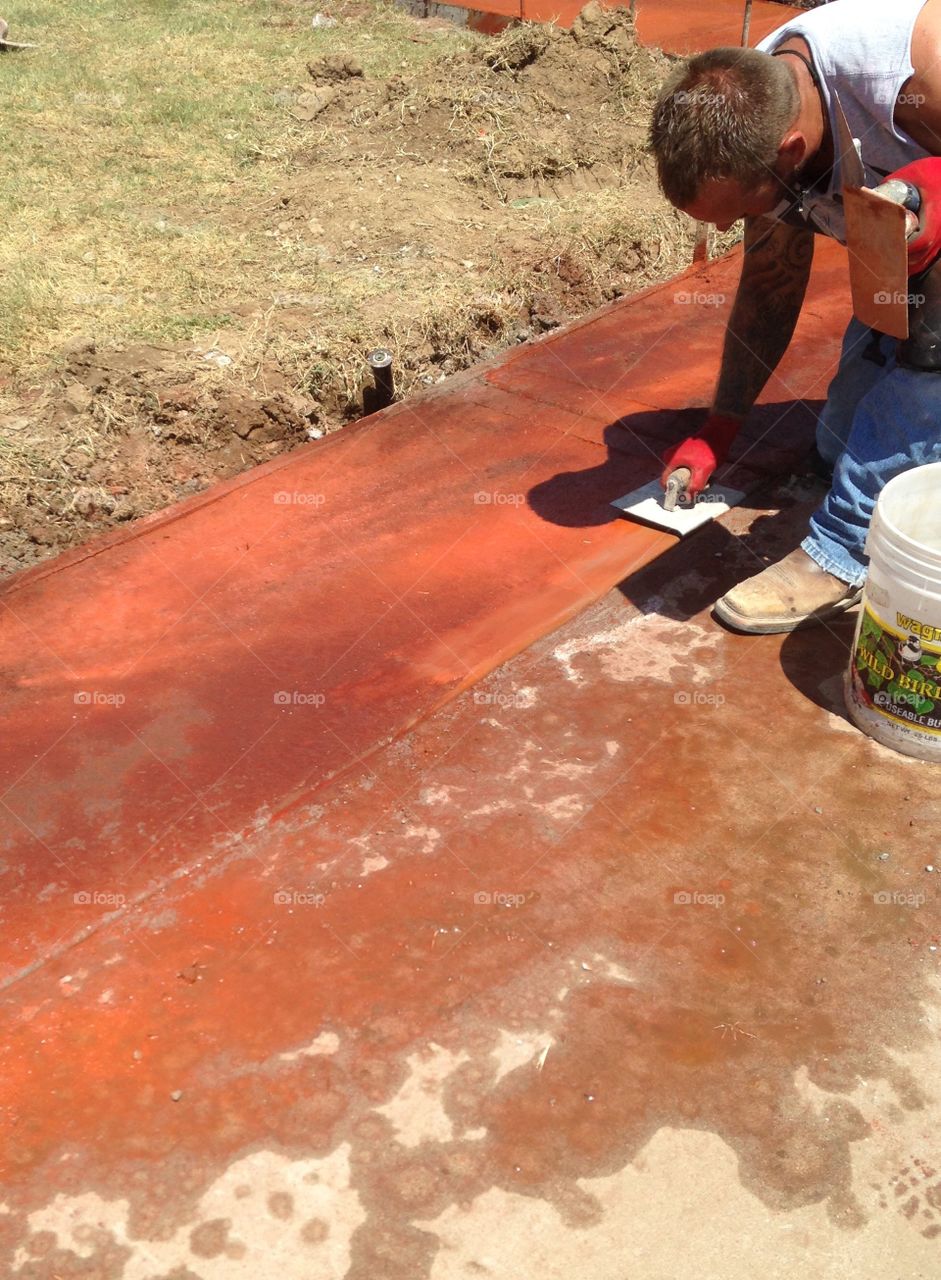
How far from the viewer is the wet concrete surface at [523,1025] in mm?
1689

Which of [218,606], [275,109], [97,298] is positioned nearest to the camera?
[218,606]

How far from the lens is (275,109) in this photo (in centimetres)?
741

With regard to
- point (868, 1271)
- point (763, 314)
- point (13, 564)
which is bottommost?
point (13, 564)

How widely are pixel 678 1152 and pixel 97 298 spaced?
421 centimetres

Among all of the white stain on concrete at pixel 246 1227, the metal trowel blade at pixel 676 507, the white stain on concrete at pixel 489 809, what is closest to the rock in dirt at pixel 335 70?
the metal trowel blade at pixel 676 507

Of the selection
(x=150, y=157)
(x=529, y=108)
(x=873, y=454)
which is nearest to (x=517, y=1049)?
(x=873, y=454)

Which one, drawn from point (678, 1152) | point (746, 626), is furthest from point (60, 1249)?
point (746, 626)

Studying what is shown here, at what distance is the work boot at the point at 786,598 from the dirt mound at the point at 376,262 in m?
1.91

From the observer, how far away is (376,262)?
17.2 feet

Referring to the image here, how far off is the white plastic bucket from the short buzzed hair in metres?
0.76

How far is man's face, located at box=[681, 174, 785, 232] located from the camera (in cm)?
253

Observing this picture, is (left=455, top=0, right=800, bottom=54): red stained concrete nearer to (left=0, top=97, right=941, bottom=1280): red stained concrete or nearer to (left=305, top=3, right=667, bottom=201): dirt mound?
(left=305, top=3, right=667, bottom=201): dirt mound

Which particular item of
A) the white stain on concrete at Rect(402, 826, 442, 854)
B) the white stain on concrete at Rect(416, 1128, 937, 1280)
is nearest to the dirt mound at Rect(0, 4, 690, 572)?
the white stain on concrete at Rect(402, 826, 442, 854)

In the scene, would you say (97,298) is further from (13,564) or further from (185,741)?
(185,741)
